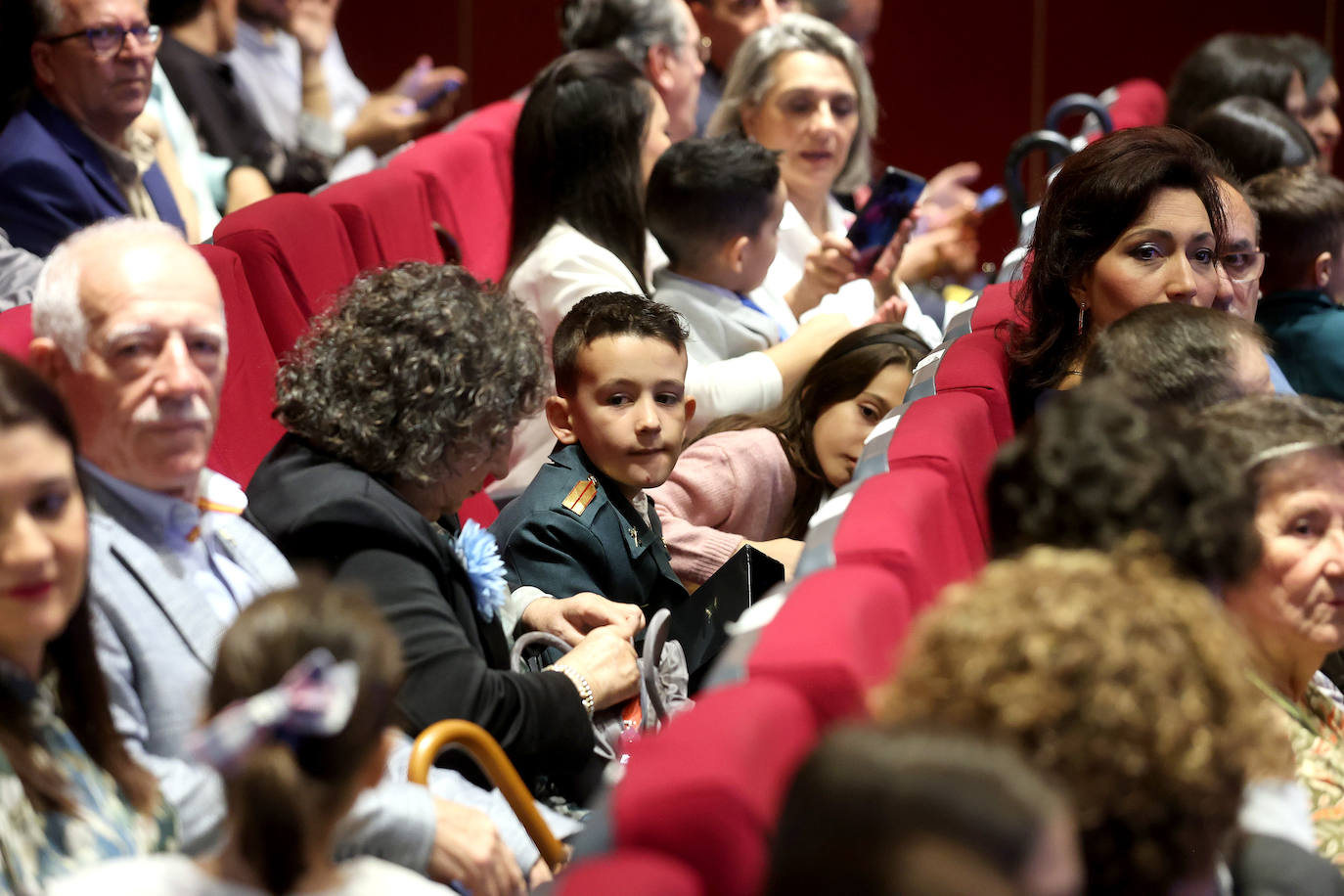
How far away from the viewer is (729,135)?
9.65 ft

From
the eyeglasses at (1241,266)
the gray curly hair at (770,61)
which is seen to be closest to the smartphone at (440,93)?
the gray curly hair at (770,61)

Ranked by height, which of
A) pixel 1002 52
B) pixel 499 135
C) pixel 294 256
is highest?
pixel 294 256

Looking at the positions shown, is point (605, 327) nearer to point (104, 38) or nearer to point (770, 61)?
point (104, 38)

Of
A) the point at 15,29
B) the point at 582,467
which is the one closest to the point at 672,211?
the point at 582,467

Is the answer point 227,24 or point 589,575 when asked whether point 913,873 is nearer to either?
point 589,575

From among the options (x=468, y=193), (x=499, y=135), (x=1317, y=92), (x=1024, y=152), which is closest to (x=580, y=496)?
(x=468, y=193)

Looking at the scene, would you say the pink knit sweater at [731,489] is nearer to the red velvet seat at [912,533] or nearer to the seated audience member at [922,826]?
the red velvet seat at [912,533]

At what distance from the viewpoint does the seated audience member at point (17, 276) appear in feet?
6.93

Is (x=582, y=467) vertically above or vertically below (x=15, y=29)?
below

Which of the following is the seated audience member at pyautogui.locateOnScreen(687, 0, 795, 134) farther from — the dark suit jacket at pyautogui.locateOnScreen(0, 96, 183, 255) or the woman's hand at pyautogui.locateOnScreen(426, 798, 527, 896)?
the woman's hand at pyautogui.locateOnScreen(426, 798, 527, 896)

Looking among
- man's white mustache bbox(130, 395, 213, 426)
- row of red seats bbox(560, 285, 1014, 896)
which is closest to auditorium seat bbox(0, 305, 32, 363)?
man's white mustache bbox(130, 395, 213, 426)

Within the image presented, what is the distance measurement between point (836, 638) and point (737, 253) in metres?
1.78

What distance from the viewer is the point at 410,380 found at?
1.68m

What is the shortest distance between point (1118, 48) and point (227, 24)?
377 centimetres
